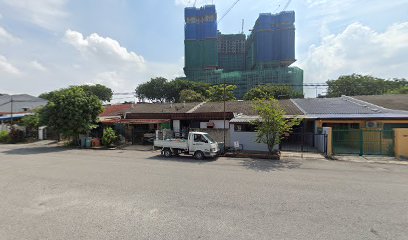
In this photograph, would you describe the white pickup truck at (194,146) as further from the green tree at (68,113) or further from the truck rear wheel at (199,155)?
the green tree at (68,113)

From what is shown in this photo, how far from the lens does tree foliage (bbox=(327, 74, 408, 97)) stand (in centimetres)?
5577

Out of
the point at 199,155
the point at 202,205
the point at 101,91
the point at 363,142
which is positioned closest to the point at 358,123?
the point at 363,142

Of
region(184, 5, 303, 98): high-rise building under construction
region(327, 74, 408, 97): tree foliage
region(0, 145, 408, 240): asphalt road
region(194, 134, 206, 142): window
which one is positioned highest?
region(184, 5, 303, 98): high-rise building under construction

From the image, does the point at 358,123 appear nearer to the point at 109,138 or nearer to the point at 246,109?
the point at 246,109

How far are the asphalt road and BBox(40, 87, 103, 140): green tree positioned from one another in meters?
13.4

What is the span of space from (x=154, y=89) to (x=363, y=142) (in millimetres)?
63343

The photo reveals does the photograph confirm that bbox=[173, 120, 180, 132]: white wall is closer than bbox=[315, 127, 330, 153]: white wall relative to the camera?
No

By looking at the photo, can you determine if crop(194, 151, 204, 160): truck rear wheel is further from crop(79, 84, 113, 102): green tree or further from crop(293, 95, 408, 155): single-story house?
crop(79, 84, 113, 102): green tree

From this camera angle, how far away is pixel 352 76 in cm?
6081

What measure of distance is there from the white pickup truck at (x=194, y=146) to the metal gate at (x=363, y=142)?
30.1ft

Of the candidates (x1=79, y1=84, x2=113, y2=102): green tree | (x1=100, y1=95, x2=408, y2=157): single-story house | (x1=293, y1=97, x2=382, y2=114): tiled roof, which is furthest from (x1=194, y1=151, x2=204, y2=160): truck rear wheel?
(x1=79, y1=84, x2=113, y2=102): green tree

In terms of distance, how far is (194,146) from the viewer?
53.4 feet

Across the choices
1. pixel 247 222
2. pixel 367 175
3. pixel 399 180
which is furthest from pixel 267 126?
pixel 247 222

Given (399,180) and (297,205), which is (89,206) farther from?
(399,180)
